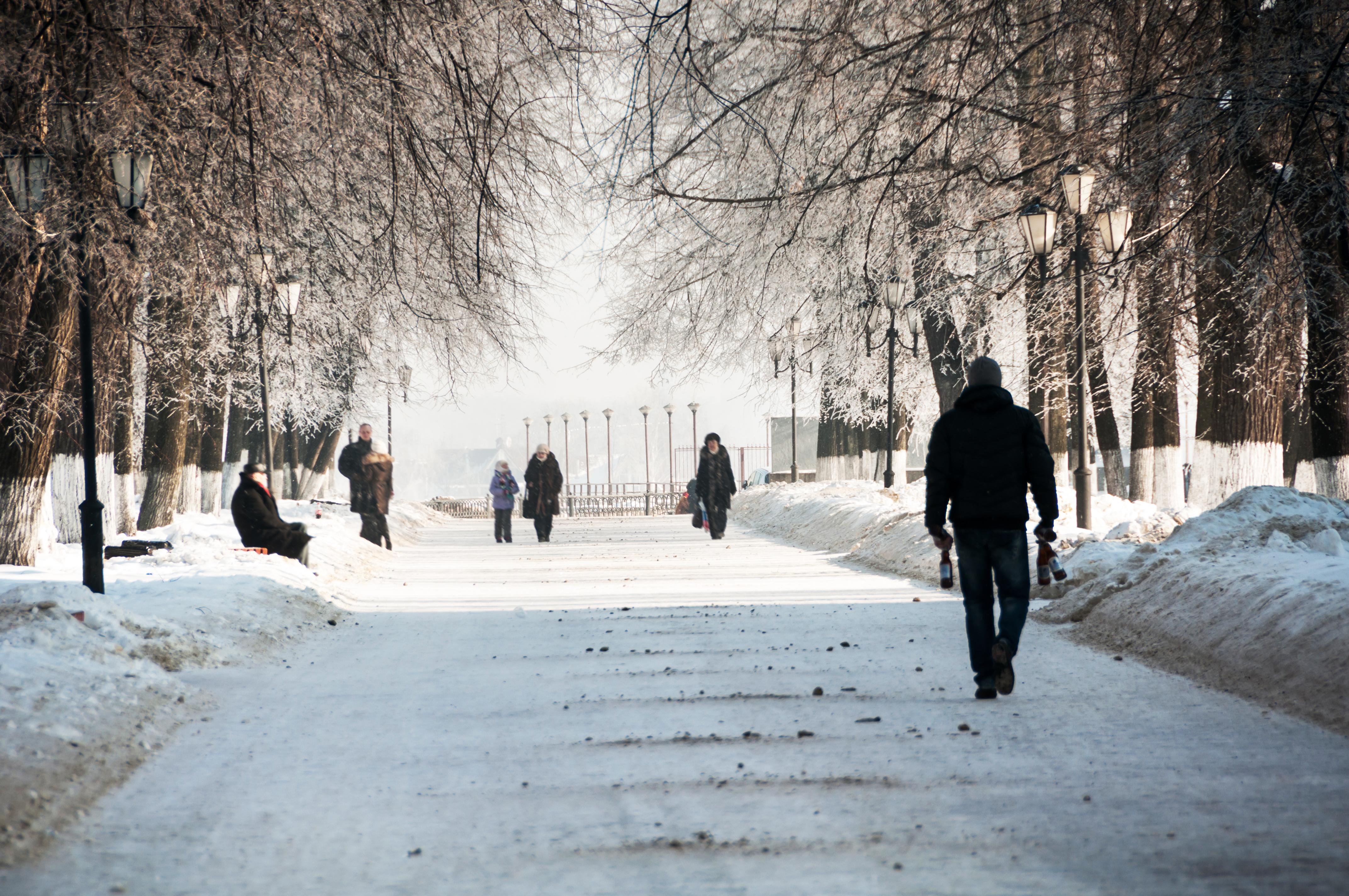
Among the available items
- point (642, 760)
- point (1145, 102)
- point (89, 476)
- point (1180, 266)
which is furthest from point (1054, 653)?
point (89, 476)

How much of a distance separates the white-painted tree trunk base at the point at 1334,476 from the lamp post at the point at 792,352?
28.8ft

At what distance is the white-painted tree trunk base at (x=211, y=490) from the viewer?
2661cm

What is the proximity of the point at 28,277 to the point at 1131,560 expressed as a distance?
1037 cm

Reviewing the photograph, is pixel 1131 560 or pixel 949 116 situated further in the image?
pixel 949 116

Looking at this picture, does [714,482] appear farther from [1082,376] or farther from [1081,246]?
[1081,246]

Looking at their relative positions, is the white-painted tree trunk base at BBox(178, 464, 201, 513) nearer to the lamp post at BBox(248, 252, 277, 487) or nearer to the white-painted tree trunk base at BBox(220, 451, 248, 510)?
the lamp post at BBox(248, 252, 277, 487)

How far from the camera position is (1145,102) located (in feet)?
33.4

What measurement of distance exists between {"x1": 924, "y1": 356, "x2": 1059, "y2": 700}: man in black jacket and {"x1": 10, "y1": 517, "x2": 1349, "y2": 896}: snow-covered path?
1.42 feet

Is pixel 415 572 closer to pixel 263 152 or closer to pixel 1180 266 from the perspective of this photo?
pixel 263 152

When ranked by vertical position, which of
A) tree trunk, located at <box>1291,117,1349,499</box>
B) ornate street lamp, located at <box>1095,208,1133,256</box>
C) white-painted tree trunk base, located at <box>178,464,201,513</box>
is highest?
ornate street lamp, located at <box>1095,208,1133,256</box>

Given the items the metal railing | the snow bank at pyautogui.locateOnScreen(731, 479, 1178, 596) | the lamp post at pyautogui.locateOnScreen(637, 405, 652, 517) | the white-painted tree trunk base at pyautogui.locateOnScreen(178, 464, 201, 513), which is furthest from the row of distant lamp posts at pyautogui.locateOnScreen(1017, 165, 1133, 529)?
the metal railing

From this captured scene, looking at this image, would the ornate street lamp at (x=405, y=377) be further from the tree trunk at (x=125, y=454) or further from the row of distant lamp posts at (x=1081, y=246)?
the row of distant lamp posts at (x=1081, y=246)

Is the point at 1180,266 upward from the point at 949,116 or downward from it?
downward

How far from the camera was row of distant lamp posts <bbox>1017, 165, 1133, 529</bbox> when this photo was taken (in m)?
13.4
